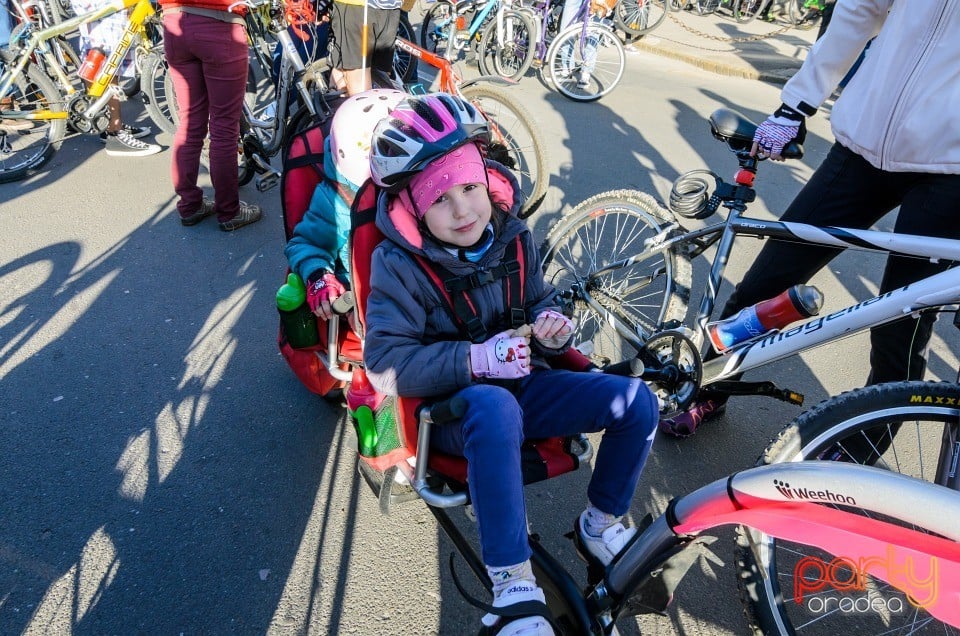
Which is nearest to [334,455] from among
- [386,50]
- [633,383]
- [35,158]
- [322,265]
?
[322,265]

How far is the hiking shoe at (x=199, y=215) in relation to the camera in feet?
13.7

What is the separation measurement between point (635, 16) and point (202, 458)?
9.92 m

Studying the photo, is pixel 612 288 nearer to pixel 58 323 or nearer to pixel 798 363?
pixel 798 363

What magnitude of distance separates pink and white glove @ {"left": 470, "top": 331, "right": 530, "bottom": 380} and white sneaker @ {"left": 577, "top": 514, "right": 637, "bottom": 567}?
54 centimetres

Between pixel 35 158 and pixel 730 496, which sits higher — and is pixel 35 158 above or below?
below

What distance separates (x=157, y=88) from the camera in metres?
5.53

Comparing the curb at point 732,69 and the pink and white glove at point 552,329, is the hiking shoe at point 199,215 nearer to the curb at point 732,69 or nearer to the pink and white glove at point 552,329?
the pink and white glove at point 552,329

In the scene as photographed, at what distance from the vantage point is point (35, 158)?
189 inches

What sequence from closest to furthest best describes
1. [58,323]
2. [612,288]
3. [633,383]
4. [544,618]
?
[544,618] < [633,383] < [612,288] < [58,323]

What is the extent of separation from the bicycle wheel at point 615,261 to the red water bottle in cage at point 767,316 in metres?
0.35

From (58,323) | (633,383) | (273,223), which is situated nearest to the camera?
(633,383)

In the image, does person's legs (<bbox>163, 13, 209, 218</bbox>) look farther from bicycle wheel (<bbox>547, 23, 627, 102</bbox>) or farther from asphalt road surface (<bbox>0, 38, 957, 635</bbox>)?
bicycle wheel (<bbox>547, 23, 627, 102</bbox>)

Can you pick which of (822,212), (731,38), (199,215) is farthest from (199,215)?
(731,38)

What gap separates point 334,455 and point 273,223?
2305mm
